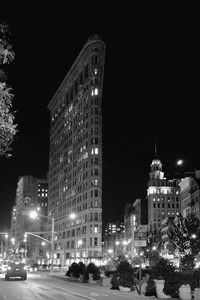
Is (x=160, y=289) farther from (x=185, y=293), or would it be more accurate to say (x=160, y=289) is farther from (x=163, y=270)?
(x=185, y=293)

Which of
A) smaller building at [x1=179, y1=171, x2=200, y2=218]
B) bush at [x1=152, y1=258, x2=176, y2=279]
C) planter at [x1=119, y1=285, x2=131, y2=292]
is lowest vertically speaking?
planter at [x1=119, y1=285, x2=131, y2=292]

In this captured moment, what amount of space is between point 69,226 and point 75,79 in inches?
2240

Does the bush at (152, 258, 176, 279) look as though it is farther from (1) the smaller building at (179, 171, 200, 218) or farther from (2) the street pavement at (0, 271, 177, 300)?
(1) the smaller building at (179, 171, 200, 218)

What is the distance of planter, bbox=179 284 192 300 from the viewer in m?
23.1

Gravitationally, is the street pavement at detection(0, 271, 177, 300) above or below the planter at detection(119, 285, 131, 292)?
below

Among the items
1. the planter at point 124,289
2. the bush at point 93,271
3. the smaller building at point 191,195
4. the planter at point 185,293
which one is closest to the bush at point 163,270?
the planter at point 185,293

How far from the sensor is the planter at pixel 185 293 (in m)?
23.1

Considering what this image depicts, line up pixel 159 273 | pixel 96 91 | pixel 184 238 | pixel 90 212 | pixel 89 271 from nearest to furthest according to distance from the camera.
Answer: pixel 159 273
pixel 89 271
pixel 184 238
pixel 90 212
pixel 96 91

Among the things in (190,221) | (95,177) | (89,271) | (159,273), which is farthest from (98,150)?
(159,273)

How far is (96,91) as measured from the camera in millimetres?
165875

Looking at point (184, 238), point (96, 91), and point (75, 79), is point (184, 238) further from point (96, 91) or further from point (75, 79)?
point (75, 79)

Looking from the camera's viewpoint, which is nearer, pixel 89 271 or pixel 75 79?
pixel 89 271

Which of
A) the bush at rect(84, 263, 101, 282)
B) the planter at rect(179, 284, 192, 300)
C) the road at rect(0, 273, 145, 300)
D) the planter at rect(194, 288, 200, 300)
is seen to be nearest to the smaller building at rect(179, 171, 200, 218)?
the bush at rect(84, 263, 101, 282)

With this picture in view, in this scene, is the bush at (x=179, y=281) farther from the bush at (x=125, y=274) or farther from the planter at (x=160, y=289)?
the bush at (x=125, y=274)
